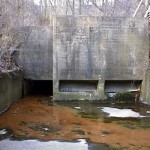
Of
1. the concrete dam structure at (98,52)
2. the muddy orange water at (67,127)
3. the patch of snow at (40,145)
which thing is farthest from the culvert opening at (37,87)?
the patch of snow at (40,145)

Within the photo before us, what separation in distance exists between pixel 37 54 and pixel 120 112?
4706 mm

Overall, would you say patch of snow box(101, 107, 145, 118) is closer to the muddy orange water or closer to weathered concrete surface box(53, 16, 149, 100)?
the muddy orange water

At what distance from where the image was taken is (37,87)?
1675 centimetres

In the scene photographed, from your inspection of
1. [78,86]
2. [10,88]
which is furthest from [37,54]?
[10,88]

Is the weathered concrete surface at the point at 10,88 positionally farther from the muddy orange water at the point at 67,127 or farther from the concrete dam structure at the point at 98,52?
the concrete dam structure at the point at 98,52

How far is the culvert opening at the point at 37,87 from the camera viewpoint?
1450cm

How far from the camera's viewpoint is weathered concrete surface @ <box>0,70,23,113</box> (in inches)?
384

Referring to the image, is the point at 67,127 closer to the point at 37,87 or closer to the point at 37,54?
the point at 37,54

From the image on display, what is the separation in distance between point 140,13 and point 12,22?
11.0 metres

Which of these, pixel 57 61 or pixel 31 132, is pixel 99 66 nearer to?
pixel 57 61

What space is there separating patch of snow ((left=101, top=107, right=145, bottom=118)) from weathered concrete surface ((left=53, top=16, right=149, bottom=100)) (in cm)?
178

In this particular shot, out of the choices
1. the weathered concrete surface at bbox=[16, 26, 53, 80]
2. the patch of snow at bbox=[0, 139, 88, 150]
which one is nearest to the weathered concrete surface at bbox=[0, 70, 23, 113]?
the weathered concrete surface at bbox=[16, 26, 53, 80]

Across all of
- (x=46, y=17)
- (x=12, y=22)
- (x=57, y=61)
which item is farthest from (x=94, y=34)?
(x=46, y=17)

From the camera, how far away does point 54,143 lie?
21.9ft
